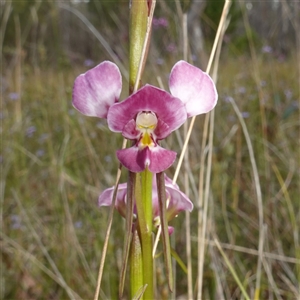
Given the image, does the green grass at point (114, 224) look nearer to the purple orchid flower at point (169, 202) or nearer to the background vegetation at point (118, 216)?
the background vegetation at point (118, 216)

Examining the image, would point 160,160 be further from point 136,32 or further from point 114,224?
point 114,224

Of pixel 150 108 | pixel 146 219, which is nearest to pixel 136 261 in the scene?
pixel 146 219

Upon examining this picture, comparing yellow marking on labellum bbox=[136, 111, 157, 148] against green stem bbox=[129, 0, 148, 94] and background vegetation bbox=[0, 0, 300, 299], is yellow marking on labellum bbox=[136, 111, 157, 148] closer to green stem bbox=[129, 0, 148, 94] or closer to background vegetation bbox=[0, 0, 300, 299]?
green stem bbox=[129, 0, 148, 94]

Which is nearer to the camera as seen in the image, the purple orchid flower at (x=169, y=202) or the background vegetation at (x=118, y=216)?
the purple orchid flower at (x=169, y=202)

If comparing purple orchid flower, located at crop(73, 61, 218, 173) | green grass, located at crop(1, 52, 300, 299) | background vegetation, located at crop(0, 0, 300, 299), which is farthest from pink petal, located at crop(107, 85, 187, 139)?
green grass, located at crop(1, 52, 300, 299)

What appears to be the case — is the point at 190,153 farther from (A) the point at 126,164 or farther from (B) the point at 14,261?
(A) the point at 126,164

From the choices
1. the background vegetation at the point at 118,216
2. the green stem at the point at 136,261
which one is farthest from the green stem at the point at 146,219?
the background vegetation at the point at 118,216

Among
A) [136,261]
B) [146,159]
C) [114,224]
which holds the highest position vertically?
[146,159]
